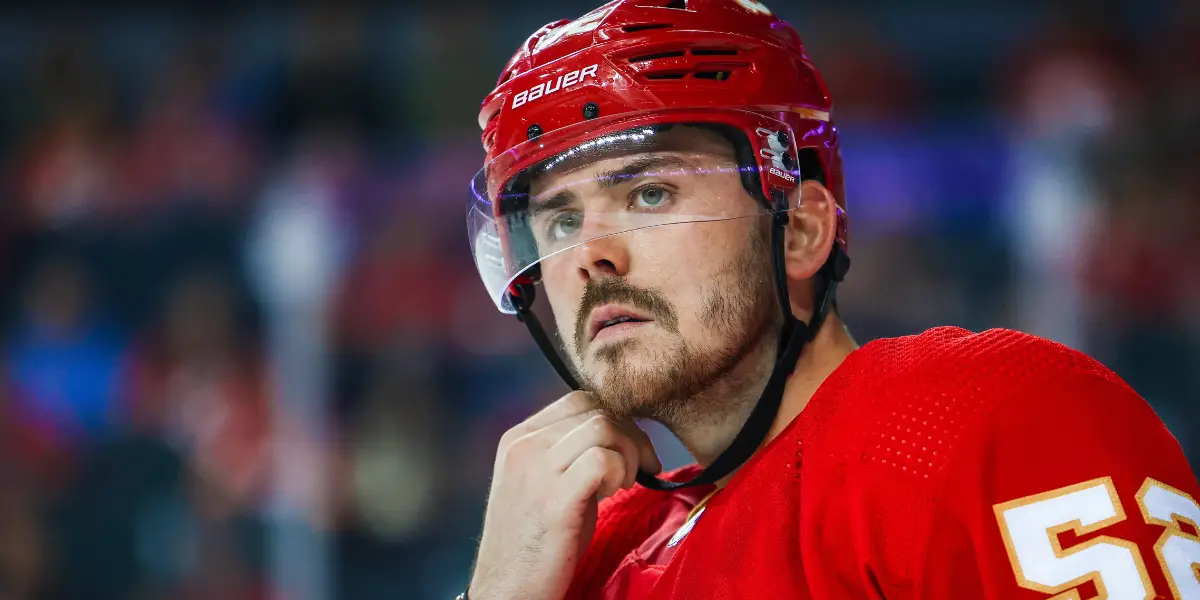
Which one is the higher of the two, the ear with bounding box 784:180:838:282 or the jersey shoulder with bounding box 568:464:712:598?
the ear with bounding box 784:180:838:282

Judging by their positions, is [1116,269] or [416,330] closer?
[1116,269]


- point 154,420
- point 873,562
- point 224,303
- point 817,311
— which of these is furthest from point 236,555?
point 873,562

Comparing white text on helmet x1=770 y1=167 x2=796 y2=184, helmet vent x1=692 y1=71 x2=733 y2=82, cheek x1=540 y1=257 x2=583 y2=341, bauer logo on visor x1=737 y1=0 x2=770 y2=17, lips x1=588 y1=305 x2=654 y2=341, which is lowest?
lips x1=588 y1=305 x2=654 y2=341

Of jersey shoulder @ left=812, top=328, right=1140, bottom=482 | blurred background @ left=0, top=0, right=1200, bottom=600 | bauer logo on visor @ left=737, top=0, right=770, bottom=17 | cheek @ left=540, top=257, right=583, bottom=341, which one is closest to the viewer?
jersey shoulder @ left=812, top=328, right=1140, bottom=482

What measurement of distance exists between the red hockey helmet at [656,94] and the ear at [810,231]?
4 cm

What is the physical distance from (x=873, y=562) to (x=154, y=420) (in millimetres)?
4333

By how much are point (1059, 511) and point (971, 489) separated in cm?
11

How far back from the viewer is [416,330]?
5113 mm

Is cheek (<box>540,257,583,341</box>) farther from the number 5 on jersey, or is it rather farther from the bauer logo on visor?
the number 5 on jersey

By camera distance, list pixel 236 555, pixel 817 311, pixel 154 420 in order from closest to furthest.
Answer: pixel 817 311, pixel 236 555, pixel 154 420

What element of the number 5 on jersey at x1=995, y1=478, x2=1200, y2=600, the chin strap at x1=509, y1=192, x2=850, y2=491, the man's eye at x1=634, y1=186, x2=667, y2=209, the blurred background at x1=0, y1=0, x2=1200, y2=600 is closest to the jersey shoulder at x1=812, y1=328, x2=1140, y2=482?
the number 5 on jersey at x1=995, y1=478, x2=1200, y2=600

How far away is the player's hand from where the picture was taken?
6.54 feet

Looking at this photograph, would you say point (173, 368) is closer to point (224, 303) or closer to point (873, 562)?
point (224, 303)

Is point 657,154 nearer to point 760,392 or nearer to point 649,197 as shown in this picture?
point 649,197
